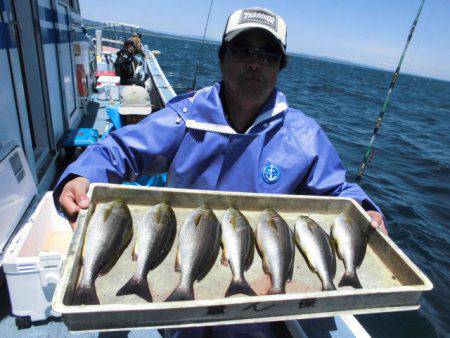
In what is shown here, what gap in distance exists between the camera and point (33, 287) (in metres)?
2.43

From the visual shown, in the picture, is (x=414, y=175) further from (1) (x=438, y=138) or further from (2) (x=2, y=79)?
(2) (x=2, y=79)

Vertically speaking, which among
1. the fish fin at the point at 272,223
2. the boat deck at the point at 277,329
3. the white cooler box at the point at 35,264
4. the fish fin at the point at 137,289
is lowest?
the boat deck at the point at 277,329

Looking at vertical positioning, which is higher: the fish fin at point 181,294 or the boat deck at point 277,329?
the fish fin at point 181,294

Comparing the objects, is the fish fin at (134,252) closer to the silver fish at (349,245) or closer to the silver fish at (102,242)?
the silver fish at (102,242)

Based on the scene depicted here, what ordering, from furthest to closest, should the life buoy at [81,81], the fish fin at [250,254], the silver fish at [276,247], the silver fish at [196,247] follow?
the life buoy at [81,81] < the fish fin at [250,254] < the silver fish at [276,247] < the silver fish at [196,247]

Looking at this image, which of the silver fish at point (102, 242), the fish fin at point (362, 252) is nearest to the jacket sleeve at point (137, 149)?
the silver fish at point (102, 242)

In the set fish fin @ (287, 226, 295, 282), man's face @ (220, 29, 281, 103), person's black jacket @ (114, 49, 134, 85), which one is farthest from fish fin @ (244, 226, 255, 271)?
person's black jacket @ (114, 49, 134, 85)

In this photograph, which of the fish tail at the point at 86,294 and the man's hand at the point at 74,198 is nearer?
the fish tail at the point at 86,294

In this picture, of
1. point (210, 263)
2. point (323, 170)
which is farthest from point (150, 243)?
point (323, 170)

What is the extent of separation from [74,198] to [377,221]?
193 centimetres

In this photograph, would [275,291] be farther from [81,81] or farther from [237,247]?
[81,81]

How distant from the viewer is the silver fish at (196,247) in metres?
1.70

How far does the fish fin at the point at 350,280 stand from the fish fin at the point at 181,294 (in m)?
0.87

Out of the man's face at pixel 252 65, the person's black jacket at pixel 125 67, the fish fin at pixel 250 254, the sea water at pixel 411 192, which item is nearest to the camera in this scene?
the fish fin at pixel 250 254
